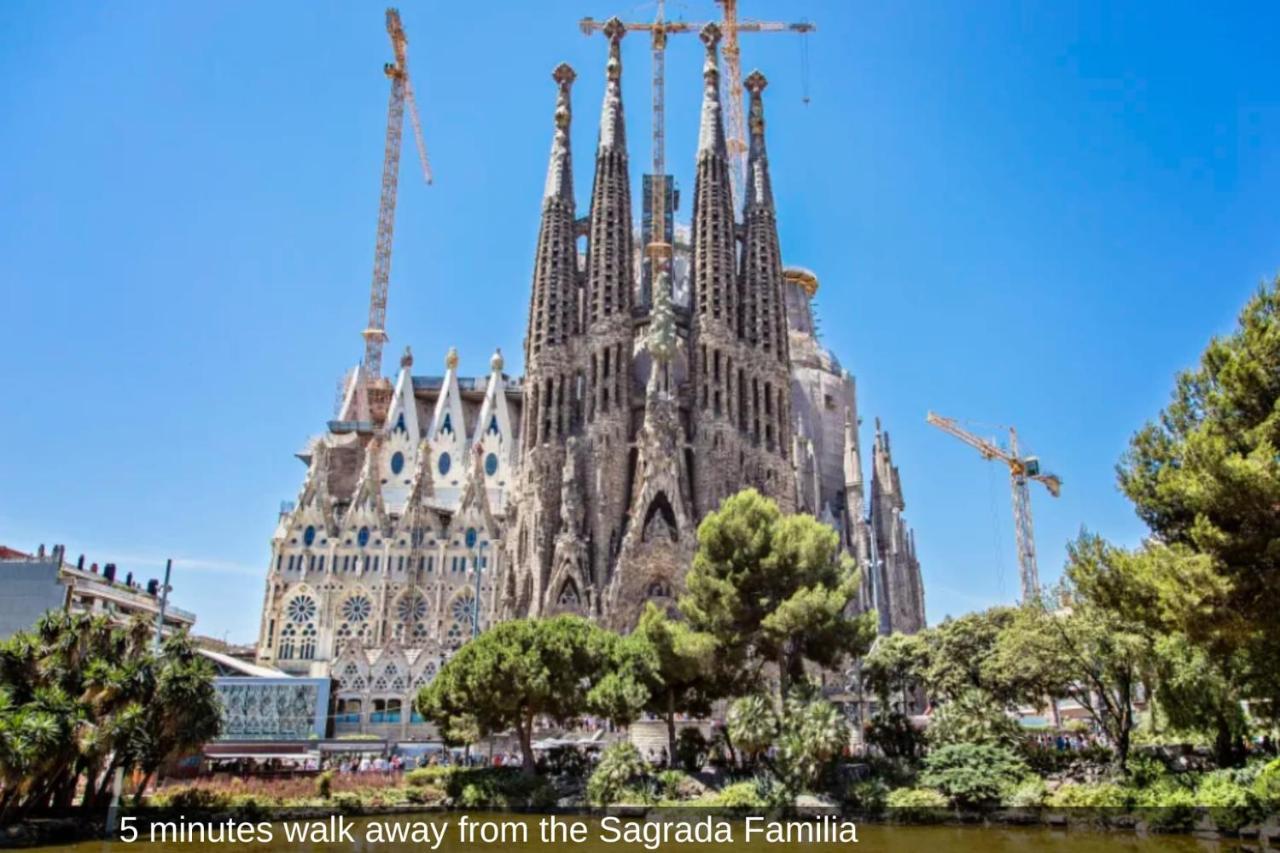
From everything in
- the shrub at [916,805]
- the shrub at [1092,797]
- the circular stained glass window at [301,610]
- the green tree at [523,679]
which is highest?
the circular stained glass window at [301,610]

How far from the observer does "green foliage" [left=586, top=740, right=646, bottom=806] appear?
28.5 metres

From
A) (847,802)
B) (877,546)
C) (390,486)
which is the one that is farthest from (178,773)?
(877,546)

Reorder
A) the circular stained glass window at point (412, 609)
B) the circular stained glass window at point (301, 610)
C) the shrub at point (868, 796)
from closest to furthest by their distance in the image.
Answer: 1. the shrub at point (868, 796)
2. the circular stained glass window at point (301, 610)
3. the circular stained glass window at point (412, 609)

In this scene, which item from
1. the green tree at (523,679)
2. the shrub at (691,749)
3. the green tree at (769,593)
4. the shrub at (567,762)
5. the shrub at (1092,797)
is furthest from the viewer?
the shrub at (691,749)

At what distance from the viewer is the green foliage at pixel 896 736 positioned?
33.3 metres

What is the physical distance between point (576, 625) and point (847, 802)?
428 inches

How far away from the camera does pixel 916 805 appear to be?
26562 mm

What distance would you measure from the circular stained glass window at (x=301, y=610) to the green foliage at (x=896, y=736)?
3956 centimetres

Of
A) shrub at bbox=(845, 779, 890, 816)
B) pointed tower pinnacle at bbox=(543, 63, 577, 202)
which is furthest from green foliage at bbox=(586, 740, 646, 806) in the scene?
pointed tower pinnacle at bbox=(543, 63, 577, 202)

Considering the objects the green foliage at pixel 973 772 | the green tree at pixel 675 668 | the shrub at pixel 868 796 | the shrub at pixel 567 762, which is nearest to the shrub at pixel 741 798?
the shrub at pixel 868 796

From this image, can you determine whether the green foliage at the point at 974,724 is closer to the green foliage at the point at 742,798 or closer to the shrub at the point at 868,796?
the shrub at the point at 868,796

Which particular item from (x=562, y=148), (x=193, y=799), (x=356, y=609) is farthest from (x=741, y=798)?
(x=562, y=148)

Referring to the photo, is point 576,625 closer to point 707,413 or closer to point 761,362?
point 707,413

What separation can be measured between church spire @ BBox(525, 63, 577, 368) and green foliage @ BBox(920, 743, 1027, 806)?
38.0m
